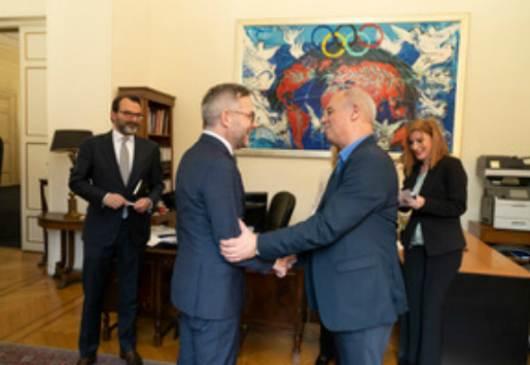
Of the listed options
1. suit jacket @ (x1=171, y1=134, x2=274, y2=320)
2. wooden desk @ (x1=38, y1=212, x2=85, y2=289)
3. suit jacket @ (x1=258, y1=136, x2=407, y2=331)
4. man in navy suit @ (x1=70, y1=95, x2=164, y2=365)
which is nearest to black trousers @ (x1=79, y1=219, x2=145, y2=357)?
man in navy suit @ (x1=70, y1=95, x2=164, y2=365)

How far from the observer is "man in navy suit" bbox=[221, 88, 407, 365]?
1.60 m

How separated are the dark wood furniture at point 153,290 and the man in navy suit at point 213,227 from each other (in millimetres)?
1453

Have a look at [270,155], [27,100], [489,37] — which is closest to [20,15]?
[27,100]

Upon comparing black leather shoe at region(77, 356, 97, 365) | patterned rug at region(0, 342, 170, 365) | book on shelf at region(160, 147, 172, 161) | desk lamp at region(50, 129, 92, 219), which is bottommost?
patterned rug at region(0, 342, 170, 365)

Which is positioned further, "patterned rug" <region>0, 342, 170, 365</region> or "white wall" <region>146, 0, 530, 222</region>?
"white wall" <region>146, 0, 530, 222</region>

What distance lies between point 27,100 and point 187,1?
8.88 ft

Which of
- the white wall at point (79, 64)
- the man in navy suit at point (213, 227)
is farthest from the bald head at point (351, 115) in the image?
the white wall at point (79, 64)

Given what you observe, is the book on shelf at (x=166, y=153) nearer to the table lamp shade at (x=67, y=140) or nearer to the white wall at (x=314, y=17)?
the white wall at (x=314, y=17)

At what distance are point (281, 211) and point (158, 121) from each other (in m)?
2.73

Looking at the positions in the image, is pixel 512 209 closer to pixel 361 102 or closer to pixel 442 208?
pixel 442 208

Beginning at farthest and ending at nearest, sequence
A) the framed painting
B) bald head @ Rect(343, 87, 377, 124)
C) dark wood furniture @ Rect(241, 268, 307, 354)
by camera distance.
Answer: the framed painting → dark wood furniture @ Rect(241, 268, 307, 354) → bald head @ Rect(343, 87, 377, 124)

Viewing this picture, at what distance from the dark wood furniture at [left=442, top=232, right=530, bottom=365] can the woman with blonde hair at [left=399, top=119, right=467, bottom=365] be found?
0.23 meters

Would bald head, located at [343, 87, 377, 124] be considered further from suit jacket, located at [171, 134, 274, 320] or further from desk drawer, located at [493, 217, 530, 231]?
desk drawer, located at [493, 217, 530, 231]

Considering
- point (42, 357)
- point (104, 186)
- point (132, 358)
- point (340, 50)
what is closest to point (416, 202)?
point (104, 186)
